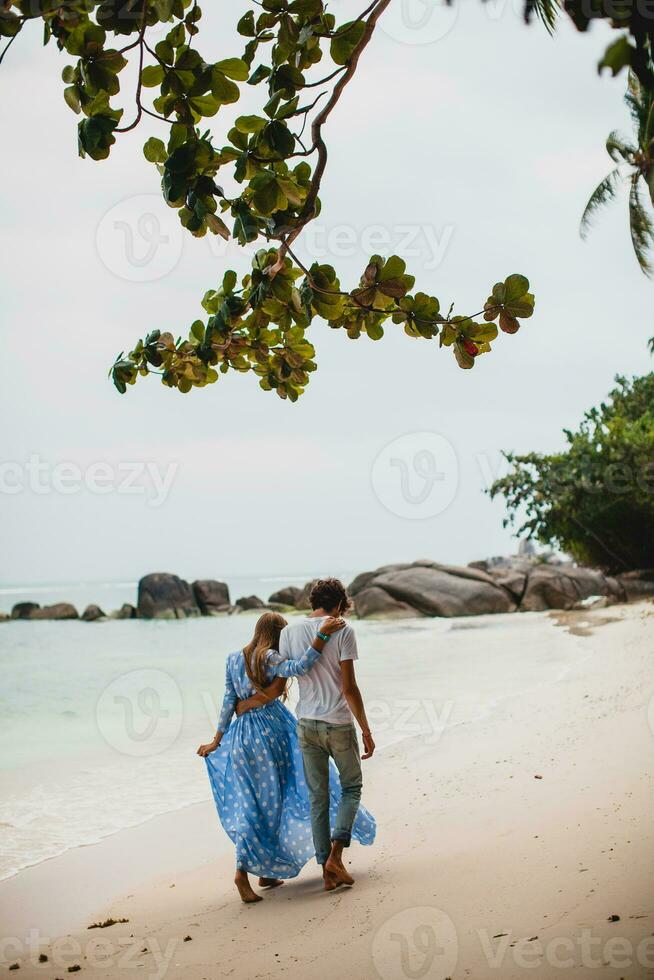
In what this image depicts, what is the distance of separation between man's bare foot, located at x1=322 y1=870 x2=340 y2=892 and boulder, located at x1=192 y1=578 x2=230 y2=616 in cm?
3698

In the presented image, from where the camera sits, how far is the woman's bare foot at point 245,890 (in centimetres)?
465

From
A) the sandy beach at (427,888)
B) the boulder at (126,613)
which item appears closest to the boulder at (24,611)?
the boulder at (126,613)

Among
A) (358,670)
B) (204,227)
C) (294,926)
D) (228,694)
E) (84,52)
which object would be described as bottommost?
(358,670)

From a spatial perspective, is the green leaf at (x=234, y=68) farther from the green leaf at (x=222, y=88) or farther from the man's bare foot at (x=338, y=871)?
the man's bare foot at (x=338, y=871)

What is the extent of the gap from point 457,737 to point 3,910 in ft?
17.1

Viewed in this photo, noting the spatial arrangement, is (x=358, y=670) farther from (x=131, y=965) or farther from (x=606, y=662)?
(x=131, y=965)

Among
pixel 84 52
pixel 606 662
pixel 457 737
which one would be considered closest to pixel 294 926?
pixel 84 52

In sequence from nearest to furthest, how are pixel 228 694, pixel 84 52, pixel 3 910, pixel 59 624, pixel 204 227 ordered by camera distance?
pixel 84 52 < pixel 204 227 < pixel 228 694 < pixel 3 910 < pixel 59 624

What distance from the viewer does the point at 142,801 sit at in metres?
8.32

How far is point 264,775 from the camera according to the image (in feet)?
16.0
